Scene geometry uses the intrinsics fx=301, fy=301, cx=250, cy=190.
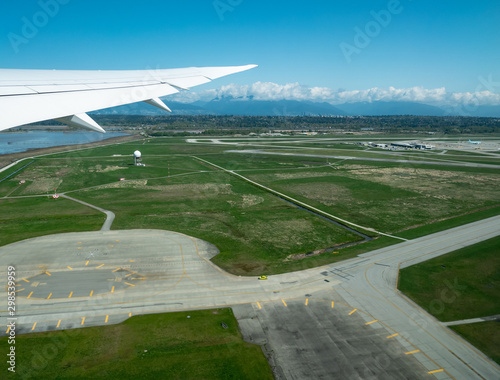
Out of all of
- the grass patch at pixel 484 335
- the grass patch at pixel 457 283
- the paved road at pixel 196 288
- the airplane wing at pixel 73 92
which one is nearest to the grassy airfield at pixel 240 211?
the grass patch at pixel 484 335

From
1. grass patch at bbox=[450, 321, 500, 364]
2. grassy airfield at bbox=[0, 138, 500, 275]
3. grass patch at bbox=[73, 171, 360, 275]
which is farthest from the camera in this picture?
grassy airfield at bbox=[0, 138, 500, 275]

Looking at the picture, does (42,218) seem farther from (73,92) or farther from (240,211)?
(73,92)

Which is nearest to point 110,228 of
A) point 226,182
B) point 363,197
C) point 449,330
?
point 226,182

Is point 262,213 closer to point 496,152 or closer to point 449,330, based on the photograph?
point 449,330

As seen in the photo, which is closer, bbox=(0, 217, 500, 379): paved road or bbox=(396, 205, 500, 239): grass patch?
bbox=(0, 217, 500, 379): paved road

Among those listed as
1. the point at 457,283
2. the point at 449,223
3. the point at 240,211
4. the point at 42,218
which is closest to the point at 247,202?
the point at 240,211

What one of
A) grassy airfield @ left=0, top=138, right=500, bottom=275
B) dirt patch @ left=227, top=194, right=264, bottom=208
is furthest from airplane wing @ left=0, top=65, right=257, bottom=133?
dirt patch @ left=227, top=194, right=264, bottom=208

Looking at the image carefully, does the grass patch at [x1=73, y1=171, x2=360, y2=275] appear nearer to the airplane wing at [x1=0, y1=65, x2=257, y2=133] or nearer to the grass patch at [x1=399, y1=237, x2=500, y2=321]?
the grass patch at [x1=399, y1=237, x2=500, y2=321]
